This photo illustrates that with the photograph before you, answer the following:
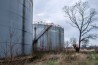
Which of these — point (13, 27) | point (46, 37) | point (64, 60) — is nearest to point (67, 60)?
point (64, 60)

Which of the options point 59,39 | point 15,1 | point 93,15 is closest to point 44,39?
point 59,39

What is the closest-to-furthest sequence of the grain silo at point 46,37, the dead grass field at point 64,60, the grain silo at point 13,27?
the dead grass field at point 64,60, the grain silo at point 13,27, the grain silo at point 46,37

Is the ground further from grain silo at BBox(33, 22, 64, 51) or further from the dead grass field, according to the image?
grain silo at BBox(33, 22, 64, 51)

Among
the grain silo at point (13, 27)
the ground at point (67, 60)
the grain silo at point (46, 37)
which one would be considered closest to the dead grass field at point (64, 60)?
the ground at point (67, 60)

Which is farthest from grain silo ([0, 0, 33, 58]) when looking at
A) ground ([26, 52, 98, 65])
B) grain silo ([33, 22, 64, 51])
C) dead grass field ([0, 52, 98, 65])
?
grain silo ([33, 22, 64, 51])

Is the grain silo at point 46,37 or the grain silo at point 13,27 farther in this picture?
the grain silo at point 46,37

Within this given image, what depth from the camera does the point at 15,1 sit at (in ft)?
62.7

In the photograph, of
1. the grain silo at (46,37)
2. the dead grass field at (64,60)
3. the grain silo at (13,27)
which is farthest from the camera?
the grain silo at (46,37)

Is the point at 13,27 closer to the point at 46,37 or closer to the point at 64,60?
the point at 64,60

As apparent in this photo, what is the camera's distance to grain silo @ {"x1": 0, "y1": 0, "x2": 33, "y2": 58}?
54.7 ft

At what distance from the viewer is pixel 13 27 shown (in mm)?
18484

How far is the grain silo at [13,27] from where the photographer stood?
16683 mm

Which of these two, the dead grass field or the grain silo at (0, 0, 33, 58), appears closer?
the dead grass field

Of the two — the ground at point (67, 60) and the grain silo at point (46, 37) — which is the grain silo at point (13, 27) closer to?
the ground at point (67, 60)
